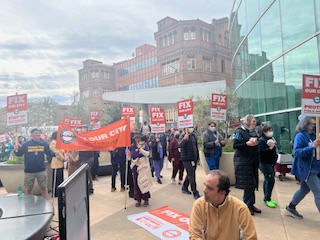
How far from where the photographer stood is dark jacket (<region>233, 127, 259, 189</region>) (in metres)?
5.27

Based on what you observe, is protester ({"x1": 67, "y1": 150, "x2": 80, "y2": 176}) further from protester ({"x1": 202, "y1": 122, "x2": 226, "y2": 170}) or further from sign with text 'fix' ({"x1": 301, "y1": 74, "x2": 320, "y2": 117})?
sign with text 'fix' ({"x1": 301, "y1": 74, "x2": 320, "y2": 117})

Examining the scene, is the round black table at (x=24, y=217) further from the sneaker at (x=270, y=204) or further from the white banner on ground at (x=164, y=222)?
the sneaker at (x=270, y=204)

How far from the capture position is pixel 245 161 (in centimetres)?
532

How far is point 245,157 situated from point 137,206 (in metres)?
2.68

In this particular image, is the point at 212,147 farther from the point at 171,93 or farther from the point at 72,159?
the point at 171,93

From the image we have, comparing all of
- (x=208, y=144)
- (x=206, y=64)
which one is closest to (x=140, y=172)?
(x=208, y=144)

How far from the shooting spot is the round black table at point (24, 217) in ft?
9.10

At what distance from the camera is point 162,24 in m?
62.4


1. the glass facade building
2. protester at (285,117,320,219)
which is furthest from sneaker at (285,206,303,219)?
the glass facade building

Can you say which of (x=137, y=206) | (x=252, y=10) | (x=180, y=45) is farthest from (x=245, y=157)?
(x=180, y=45)

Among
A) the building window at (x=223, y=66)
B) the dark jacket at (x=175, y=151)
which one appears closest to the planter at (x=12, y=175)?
the dark jacket at (x=175, y=151)

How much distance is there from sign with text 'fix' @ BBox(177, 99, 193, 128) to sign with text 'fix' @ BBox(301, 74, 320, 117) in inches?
134

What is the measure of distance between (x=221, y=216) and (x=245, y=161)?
3055 millimetres

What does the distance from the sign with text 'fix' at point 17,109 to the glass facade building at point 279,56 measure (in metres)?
8.38
